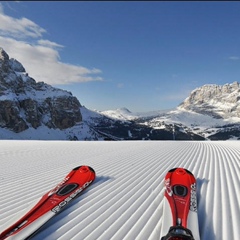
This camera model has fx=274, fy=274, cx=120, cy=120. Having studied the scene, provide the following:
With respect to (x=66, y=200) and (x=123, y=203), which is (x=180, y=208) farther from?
(x=66, y=200)

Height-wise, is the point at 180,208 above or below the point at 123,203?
above

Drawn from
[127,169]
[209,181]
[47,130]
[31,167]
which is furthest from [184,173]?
[47,130]

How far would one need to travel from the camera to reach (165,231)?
5438 mm

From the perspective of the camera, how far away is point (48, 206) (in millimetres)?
6965

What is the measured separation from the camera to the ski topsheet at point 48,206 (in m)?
5.52

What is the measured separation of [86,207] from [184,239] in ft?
10.7

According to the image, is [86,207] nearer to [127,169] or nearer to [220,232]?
[220,232]

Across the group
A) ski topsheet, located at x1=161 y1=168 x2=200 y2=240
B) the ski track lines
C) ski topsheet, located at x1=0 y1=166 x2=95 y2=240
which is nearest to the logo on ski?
ski topsheet, located at x1=0 y1=166 x2=95 y2=240

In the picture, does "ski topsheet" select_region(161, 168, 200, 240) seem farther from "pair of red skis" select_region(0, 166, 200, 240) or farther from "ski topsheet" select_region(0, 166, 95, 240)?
"ski topsheet" select_region(0, 166, 95, 240)

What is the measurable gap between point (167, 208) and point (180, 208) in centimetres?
32

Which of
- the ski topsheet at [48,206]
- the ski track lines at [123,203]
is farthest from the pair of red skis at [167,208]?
the ski track lines at [123,203]

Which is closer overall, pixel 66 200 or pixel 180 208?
pixel 180 208

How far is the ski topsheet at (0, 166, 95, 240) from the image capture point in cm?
552

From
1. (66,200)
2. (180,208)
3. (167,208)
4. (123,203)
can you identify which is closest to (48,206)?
(66,200)
